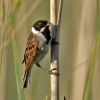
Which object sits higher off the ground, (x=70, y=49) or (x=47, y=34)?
(x=47, y=34)

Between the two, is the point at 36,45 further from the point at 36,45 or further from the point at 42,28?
the point at 42,28

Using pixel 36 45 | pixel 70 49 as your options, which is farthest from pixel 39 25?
pixel 70 49

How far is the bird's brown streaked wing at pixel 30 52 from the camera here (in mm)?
1635

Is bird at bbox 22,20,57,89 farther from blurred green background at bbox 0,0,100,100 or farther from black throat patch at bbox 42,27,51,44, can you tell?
blurred green background at bbox 0,0,100,100

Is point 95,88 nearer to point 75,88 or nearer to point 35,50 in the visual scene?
point 75,88

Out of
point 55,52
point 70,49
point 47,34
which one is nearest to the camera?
point 55,52

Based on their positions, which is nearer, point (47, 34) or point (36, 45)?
point (47, 34)

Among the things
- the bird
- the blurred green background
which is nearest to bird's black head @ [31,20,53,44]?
the bird

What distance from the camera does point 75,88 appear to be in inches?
72.7

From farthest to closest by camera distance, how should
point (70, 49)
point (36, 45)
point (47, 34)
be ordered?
point (70, 49)
point (36, 45)
point (47, 34)

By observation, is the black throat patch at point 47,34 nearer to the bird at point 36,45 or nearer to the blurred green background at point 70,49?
the bird at point 36,45

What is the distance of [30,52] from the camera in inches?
64.7

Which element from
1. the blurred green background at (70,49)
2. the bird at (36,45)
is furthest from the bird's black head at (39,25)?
the blurred green background at (70,49)

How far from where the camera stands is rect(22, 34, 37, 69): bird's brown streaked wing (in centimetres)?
163
